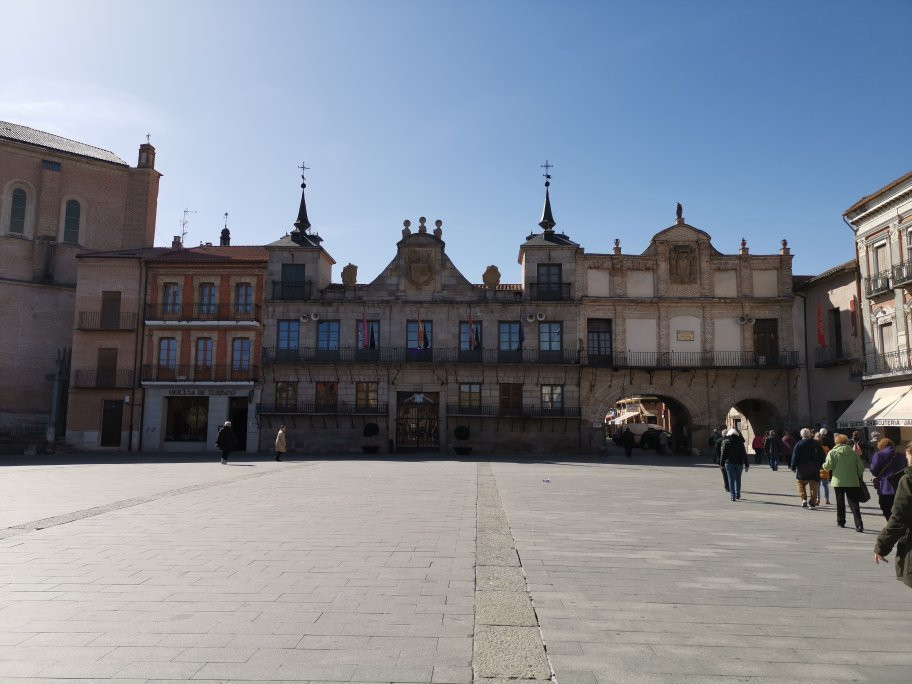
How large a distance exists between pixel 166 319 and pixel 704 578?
34.9 meters

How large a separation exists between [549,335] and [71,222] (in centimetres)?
2877

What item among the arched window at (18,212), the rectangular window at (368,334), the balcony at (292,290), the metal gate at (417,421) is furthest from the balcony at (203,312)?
the arched window at (18,212)

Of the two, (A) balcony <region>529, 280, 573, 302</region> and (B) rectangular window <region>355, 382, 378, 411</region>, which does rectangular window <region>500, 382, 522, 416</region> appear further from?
(B) rectangular window <region>355, 382, 378, 411</region>

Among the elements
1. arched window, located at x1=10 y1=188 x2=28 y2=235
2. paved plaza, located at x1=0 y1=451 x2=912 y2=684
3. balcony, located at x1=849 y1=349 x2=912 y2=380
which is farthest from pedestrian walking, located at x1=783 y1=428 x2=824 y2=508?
arched window, located at x1=10 y1=188 x2=28 y2=235

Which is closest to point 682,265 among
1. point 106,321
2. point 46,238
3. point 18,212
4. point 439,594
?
point 106,321

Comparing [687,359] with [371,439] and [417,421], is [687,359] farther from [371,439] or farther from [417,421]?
[371,439]

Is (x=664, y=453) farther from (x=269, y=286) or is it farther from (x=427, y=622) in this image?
(x=427, y=622)

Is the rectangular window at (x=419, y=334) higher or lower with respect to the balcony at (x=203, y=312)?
lower

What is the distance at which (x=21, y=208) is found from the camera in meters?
38.8

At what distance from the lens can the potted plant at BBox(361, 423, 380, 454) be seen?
34.7 metres

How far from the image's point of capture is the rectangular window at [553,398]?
1401 inches

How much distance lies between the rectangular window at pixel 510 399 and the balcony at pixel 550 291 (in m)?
4.84

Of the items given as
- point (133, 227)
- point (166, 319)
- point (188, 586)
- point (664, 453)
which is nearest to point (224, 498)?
point (188, 586)

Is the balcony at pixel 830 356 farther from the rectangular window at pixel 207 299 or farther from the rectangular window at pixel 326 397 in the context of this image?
the rectangular window at pixel 207 299
